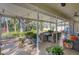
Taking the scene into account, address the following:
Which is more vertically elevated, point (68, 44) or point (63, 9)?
point (63, 9)

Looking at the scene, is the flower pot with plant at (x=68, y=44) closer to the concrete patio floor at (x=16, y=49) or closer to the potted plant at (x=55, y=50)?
the potted plant at (x=55, y=50)

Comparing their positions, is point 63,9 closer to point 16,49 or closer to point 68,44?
point 68,44

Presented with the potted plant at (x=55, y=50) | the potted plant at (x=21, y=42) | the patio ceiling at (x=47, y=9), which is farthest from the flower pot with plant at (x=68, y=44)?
the potted plant at (x=21, y=42)

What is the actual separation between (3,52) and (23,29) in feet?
1.68

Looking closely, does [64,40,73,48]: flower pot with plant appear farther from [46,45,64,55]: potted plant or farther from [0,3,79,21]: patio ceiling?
[0,3,79,21]: patio ceiling

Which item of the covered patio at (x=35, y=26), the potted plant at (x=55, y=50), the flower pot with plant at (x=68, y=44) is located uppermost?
the covered patio at (x=35, y=26)

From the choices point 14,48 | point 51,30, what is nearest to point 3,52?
point 14,48

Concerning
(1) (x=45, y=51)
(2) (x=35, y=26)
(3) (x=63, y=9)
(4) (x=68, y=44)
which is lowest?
(1) (x=45, y=51)

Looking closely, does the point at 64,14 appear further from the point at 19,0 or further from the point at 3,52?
the point at 3,52

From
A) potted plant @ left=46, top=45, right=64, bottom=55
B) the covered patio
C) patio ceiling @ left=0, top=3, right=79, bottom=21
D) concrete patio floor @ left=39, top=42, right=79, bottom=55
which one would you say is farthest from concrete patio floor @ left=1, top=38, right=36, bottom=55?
patio ceiling @ left=0, top=3, right=79, bottom=21

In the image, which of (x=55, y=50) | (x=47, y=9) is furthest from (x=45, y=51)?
(x=47, y=9)

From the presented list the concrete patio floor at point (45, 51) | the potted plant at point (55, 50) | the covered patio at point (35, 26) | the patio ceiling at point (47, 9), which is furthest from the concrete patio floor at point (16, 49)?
the patio ceiling at point (47, 9)

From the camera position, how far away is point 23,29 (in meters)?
2.06

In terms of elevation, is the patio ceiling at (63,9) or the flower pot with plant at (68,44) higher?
the patio ceiling at (63,9)
